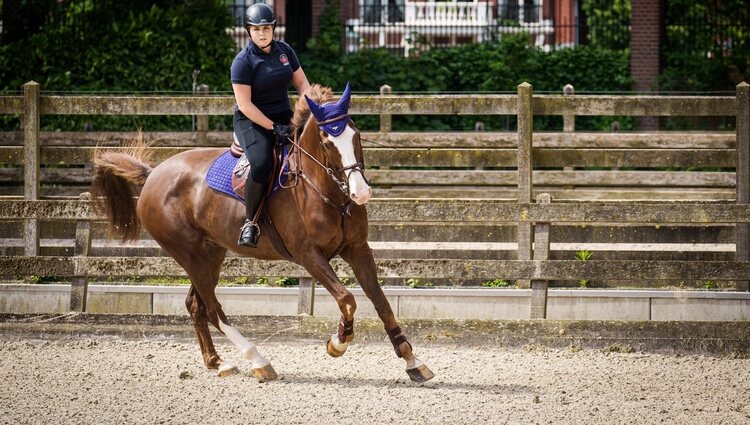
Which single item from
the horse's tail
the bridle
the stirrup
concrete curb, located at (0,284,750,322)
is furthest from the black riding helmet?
concrete curb, located at (0,284,750,322)

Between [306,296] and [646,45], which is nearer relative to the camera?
[306,296]

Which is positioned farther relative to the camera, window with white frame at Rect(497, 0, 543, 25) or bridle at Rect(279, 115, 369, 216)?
window with white frame at Rect(497, 0, 543, 25)

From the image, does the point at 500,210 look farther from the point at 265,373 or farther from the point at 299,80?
the point at 265,373

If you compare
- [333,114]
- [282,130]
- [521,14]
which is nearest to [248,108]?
[282,130]

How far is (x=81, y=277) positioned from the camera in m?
9.84

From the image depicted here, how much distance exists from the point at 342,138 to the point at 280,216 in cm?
95

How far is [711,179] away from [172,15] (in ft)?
33.6

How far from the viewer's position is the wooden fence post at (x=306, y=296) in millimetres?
9586

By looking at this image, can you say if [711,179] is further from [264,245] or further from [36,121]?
[36,121]

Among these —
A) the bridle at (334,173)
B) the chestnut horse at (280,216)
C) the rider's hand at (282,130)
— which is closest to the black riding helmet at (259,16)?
the chestnut horse at (280,216)

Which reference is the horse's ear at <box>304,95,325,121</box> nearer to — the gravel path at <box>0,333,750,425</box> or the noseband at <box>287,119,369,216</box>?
the noseband at <box>287,119,369,216</box>

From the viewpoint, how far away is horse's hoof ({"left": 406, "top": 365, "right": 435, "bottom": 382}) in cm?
788

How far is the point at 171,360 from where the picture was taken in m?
8.88

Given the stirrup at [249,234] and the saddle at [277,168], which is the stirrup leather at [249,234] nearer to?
the stirrup at [249,234]
